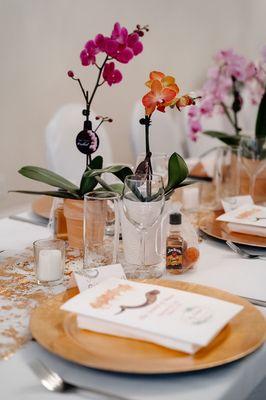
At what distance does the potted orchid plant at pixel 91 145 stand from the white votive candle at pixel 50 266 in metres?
0.23

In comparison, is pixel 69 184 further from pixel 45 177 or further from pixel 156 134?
pixel 156 134

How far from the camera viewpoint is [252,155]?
2.03m

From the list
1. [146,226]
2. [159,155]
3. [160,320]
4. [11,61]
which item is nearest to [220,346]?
[160,320]

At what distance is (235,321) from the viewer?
3.50ft

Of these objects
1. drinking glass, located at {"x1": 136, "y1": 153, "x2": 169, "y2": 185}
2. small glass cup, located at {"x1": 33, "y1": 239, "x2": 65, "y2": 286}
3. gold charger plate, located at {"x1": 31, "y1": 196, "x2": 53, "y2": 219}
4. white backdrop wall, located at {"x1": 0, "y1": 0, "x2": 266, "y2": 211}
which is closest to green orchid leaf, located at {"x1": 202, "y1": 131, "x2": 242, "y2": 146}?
drinking glass, located at {"x1": 136, "y1": 153, "x2": 169, "y2": 185}

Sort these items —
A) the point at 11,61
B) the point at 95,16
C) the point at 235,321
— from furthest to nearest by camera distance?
the point at 95,16 < the point at 11,61 < the point at 235,321

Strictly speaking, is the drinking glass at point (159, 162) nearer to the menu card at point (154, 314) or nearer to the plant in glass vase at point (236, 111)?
the plant in glass vase at point (236, 111)

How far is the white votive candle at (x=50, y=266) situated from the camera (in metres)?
1.33

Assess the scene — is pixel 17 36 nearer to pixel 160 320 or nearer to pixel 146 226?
pixel 146 226

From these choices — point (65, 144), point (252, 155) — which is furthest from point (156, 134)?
point (252, 155)

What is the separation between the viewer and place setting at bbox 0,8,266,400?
932 millimetres

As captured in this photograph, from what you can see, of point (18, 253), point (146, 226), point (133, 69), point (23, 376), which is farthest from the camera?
point (133, 69)

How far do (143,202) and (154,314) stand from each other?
0.39 m

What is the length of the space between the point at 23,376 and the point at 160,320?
22 centimetres
